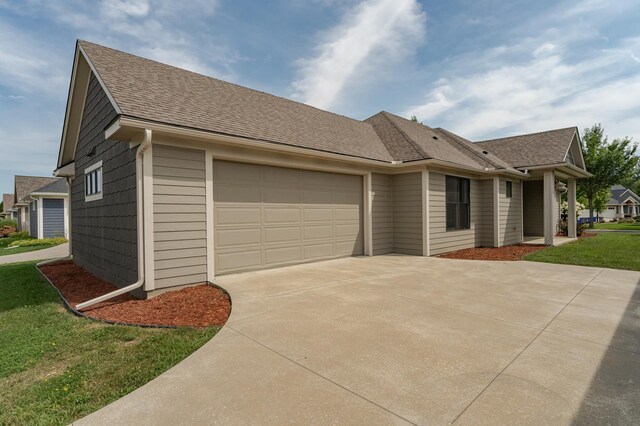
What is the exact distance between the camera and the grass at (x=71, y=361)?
2.52 m

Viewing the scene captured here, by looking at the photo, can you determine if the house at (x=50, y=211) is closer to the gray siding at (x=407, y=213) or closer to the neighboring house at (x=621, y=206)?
the gray siding at (x=407, y=213)

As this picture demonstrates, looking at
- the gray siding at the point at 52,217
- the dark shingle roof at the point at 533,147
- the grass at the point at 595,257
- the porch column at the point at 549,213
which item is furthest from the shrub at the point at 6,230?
the porch column at the point at 549,213

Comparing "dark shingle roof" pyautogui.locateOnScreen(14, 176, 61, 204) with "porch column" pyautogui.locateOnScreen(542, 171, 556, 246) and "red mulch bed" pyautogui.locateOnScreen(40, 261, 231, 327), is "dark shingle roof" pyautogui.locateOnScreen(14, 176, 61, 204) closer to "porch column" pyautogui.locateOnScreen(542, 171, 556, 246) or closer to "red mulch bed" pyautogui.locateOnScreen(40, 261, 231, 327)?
"red mulch bed" pyautogui.locateOnScreen(40, 261, 231, 327)

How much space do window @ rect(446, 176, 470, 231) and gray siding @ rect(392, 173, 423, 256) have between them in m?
1.55

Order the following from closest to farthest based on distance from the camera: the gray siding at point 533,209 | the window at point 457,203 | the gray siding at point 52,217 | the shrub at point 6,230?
the window at point 457,203, the gray siding at point 533,209, the gray siding at point 52,217, the shrub at point 6,230

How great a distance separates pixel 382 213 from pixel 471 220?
403 centimetres

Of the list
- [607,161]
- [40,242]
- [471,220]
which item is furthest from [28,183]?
[607,161]

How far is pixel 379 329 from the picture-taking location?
151 inches

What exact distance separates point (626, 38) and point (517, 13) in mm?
2464

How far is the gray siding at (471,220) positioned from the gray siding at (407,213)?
0.38 meters

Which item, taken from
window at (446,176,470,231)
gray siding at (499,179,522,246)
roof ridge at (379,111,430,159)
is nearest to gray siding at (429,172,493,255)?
window at (446,176,470,231)

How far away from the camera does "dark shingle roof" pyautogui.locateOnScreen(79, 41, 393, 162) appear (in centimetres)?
607

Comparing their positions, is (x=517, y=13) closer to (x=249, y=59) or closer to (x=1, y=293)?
(x=249, y=59)

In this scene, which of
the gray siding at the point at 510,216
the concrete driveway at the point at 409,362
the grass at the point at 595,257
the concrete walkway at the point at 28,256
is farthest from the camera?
the concrete walkway at the point at 28,256
